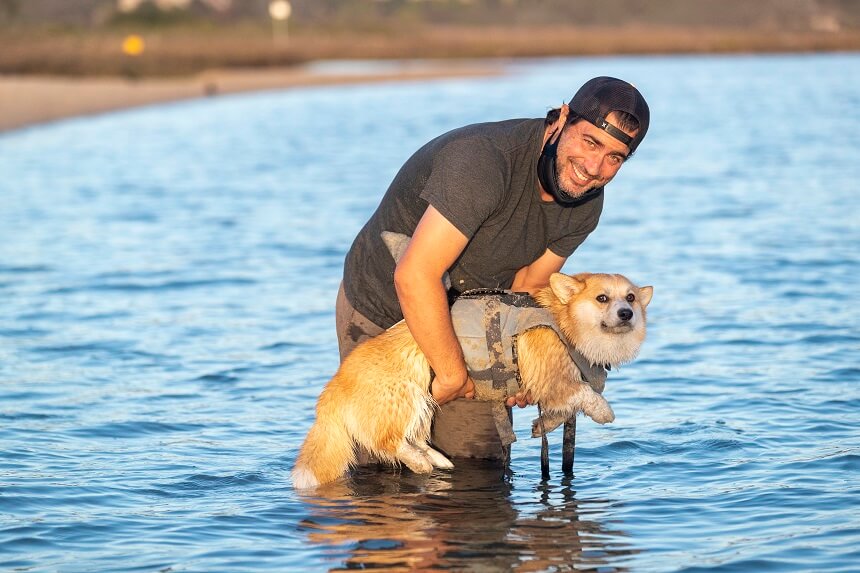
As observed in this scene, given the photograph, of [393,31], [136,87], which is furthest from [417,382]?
[393,31]

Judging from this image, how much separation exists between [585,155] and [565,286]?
0.82m

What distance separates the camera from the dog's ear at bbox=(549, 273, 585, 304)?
6086 mm

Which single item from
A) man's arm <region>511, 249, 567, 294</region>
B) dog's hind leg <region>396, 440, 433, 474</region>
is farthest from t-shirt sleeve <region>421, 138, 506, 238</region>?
dog's hind leg <region>396, 440, 433, 474</region>

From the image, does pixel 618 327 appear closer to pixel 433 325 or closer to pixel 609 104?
pixel 433 325

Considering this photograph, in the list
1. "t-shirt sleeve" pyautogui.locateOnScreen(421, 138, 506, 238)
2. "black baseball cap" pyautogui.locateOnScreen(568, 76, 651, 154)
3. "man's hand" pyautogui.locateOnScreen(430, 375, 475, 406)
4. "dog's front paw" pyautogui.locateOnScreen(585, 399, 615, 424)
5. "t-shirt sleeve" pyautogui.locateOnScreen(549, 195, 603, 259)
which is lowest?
"dog's front paw" pyautogui.locateOnScreen(585, 399, 615, 424)

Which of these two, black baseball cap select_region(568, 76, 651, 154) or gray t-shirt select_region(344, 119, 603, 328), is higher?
black baseball cap select_region(568, 76, 651, 154)

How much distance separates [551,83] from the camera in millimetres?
49281

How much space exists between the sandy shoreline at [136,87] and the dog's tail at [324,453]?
25426 mm

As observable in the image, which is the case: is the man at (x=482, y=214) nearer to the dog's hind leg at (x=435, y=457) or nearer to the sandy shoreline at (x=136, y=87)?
the dog's hind leg at (x=435, y=457)

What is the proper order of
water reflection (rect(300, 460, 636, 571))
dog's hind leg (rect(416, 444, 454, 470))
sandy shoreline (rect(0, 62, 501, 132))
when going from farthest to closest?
sandy shoreline (rect(0, 62, 501, 132)) < dog's hind leg (rect(416, 444, 454, 470)) < water reflection (rect(300, 460, 636, 571))

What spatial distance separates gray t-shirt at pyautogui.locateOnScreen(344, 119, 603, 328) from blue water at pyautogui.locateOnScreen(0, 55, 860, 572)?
3.81ft

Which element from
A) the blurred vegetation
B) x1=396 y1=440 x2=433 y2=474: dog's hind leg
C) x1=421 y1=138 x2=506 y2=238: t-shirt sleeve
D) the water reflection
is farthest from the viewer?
the blurred vegetation

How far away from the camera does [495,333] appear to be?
5.92 m

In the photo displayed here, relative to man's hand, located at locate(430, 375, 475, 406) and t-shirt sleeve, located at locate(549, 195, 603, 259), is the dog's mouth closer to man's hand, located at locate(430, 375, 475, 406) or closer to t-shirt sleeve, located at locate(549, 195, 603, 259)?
t-shirt sleeve, located at locate(549, 195, 603, 259)
